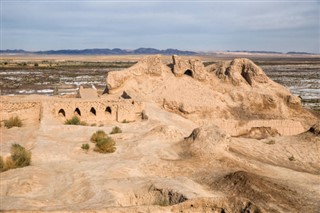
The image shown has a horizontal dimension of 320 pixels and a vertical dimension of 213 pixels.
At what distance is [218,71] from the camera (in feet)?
80.5

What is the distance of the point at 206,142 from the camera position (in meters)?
14.3

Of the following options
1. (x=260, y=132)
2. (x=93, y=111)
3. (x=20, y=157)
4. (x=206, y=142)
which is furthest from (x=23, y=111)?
(x=260, y=132)

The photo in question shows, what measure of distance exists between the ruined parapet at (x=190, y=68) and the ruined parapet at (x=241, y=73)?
4.49ft

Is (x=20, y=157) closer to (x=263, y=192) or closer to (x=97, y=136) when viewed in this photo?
Answer: (x=97, y=136)

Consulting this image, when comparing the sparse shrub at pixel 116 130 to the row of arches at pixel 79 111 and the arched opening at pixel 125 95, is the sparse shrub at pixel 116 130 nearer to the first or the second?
the row of arches at pixel 79 111

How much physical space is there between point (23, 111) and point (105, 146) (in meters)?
6.38

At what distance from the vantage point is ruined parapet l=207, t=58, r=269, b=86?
77.7ft

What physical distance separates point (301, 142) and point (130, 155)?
736 cm

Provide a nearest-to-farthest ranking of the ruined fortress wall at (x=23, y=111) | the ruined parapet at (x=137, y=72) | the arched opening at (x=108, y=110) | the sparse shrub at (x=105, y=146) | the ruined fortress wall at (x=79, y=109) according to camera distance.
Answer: the sparse shrub at (x=105, y=146) < the ruined fortress wall at (x=23, y=111) < the ruined fortress wall at (x=79, y=109) < the arched opening at (x=108, y=110) < the ruined parapet at (x=137, y=72)

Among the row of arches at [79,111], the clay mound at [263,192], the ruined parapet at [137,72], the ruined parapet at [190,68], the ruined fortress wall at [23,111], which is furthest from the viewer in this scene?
the ruined parapet at [190,68]

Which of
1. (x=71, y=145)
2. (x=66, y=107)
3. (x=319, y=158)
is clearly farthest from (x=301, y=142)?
(x=66, y=107)

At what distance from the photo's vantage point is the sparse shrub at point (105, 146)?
14.8 meters

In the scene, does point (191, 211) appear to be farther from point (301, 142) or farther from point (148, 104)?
point (148, 104)

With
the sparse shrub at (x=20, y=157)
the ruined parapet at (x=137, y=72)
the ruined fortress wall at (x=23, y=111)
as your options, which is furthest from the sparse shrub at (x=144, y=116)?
the sparse shrub at (x=20, y=157)
